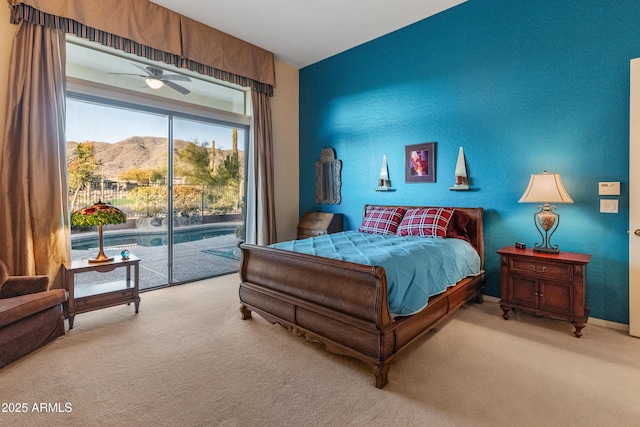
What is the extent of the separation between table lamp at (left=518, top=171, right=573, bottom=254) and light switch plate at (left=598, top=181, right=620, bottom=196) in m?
0.27

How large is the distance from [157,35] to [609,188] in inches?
200

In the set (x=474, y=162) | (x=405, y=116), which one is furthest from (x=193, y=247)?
(x=474, y=162)

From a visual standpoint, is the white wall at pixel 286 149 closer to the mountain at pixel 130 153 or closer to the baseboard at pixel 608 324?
the mountain at pixel 130 153

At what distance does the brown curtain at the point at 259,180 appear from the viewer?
4977 mm

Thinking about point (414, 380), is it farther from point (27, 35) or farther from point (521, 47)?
point (27, 35)

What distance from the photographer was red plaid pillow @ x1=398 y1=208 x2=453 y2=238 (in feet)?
11.4

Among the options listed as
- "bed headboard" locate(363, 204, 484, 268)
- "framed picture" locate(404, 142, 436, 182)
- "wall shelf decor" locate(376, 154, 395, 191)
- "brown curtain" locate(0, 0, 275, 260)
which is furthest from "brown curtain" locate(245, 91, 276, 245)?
"bed headboard" locate(363, 204, 484, 268)

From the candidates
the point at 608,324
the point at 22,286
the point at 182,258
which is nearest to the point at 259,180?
the point at 182,258

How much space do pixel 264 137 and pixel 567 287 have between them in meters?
4.30

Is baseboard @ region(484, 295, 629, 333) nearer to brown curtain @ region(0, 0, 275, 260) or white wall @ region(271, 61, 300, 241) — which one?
brown curtain @ region(0, 0, 275, 260)

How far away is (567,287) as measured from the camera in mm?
2693

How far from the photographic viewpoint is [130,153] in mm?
3930

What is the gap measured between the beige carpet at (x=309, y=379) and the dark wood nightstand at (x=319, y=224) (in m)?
2.19

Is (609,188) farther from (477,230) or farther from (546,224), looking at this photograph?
(477,230)
